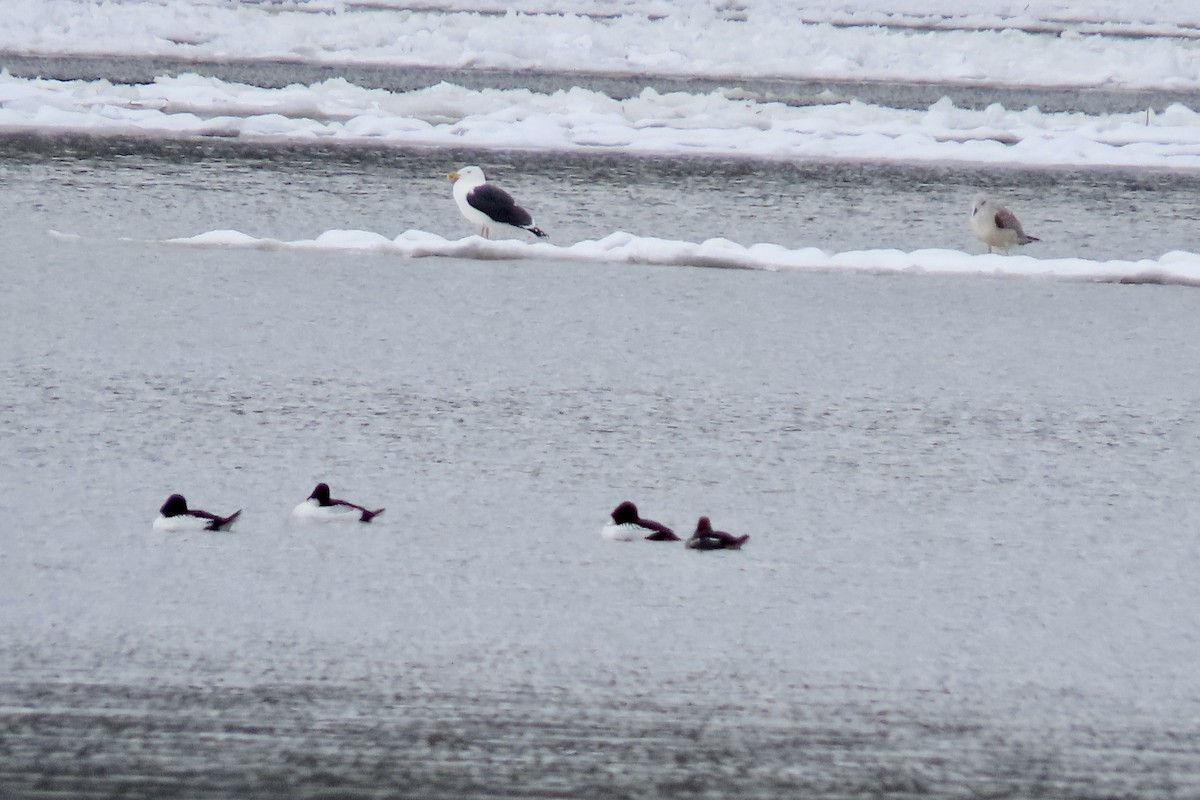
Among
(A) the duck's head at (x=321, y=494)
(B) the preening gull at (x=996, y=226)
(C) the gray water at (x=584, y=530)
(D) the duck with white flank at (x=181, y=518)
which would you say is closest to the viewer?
(C) the gray water at (x=584, y=530)

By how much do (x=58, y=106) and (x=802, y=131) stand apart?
578cm

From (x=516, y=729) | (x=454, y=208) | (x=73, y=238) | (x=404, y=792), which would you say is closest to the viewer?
(x=404, y=792)

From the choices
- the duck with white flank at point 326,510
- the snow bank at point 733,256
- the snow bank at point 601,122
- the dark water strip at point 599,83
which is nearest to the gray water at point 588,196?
the snow bank at point 733,256

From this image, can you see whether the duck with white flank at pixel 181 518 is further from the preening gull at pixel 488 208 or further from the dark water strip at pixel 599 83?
the dark water strip at pixel 599 83

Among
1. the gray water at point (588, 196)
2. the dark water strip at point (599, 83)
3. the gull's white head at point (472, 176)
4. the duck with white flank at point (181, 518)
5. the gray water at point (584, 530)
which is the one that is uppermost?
the dark water strip at point (599, 83)

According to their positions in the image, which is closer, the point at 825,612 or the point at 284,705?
the point at 284,705

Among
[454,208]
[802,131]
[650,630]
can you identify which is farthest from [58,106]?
[650,630]

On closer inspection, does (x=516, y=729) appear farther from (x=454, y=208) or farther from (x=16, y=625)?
(x=454, y=208)

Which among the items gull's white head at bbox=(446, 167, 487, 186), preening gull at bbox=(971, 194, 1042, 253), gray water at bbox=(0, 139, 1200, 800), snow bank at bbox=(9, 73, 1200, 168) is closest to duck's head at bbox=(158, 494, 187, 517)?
gray water at bbox=(0, 139, 1200, 800)

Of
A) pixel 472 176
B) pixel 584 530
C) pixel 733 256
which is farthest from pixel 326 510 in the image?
pixel 472 176

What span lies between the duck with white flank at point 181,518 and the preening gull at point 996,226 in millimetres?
5028

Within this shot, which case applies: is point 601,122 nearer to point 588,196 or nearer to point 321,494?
point 588,196

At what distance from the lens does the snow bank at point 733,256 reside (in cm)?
780

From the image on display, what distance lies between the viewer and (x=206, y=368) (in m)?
5.84
